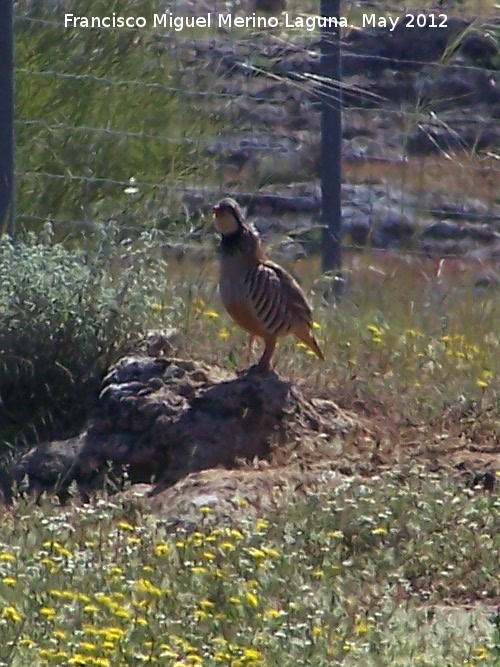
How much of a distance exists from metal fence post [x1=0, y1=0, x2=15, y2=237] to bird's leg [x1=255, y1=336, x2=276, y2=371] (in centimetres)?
187

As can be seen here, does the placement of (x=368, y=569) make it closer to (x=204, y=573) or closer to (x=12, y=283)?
(x=204, y=573)

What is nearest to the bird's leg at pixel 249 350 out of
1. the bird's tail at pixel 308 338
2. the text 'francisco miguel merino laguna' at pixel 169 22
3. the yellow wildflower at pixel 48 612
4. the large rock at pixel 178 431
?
the bird's tail at pixel 308 338

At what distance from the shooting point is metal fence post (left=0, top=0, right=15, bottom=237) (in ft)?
27.8

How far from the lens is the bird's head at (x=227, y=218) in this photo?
288 inches

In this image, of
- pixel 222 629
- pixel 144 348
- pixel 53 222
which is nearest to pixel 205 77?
pixel 53 222

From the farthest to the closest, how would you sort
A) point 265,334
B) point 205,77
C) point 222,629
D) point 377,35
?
1. point 377,35
2. point 205,77
3. point 265,334
4. point 222,629

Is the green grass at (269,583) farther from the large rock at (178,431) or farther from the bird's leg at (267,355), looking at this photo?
the bird's leg at (267,355)

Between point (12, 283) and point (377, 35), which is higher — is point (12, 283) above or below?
below

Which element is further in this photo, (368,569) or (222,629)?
(368,569)

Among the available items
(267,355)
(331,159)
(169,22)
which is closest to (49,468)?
(267,355)

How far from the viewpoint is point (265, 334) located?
724 centimetres

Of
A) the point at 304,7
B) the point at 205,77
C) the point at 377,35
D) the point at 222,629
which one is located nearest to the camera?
the point at 222,629

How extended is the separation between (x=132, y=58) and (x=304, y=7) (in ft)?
18.4

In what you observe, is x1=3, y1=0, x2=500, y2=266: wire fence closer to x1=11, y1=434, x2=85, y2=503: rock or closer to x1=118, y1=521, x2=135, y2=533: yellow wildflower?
x1=11, y1=434, x2=85, y2=503: rock
